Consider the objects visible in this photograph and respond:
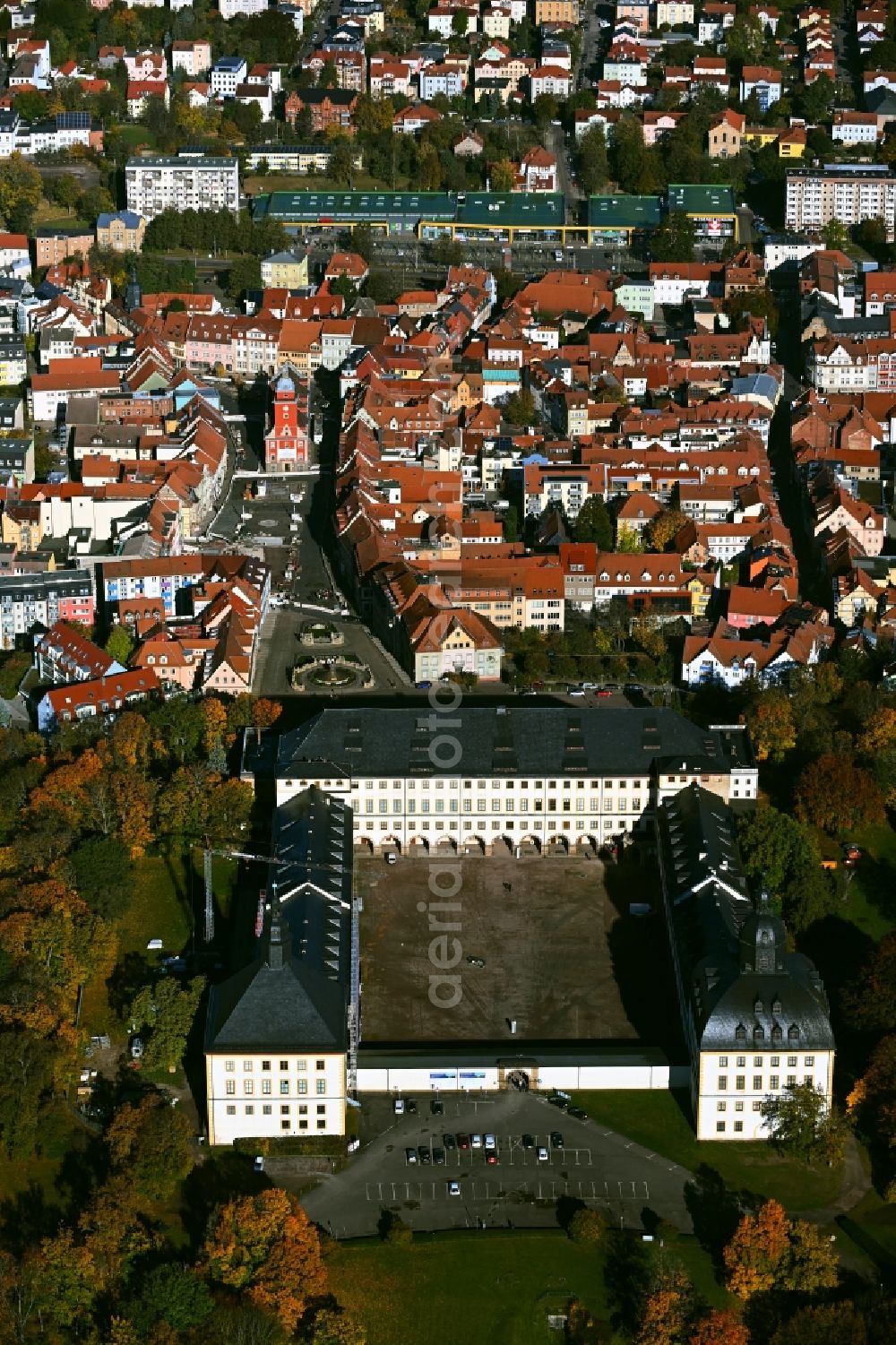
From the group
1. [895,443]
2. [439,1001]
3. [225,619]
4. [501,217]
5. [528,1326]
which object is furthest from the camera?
[501,217]

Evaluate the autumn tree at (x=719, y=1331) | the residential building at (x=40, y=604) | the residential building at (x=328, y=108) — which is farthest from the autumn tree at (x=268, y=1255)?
the residential building at (x=328, y=108)

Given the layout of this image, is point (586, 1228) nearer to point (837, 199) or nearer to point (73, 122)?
point (837, 199)

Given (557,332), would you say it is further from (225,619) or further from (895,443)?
(225,619)

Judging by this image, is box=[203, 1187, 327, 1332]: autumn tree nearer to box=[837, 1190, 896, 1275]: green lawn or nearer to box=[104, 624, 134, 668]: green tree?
box=[837, 1190, 896, 1275]: green lawn

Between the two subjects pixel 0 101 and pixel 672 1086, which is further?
pixel 0 101

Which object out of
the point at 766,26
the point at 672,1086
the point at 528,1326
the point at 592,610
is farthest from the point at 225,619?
the point at 766,26

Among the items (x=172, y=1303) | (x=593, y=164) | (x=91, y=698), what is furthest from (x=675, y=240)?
(x=172, y=1303)

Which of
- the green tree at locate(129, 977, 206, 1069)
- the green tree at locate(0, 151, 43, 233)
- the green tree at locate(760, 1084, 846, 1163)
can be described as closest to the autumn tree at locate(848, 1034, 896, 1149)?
the green tree at locate(760, 1084, 846, 1163)
